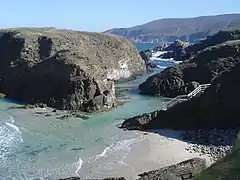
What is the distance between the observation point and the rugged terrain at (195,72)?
2486 inches

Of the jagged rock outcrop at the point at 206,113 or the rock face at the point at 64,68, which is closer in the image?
the jagged rock outcrop at the point at 206,113

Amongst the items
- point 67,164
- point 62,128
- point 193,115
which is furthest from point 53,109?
point 67,164

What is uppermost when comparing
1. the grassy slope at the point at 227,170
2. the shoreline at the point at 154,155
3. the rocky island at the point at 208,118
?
the grassy slope at the point at 227,170

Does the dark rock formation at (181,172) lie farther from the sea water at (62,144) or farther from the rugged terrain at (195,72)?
the rugged terrain at (195,72)

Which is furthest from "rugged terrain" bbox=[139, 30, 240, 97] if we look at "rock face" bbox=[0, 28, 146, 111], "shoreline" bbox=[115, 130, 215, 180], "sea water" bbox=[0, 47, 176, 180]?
"shoreline" bbox=[115, 130, 215, 180]

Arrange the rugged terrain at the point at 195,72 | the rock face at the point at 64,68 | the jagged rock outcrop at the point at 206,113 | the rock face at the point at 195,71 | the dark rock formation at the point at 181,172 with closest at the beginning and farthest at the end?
the dark rock formation at the point at 181,172 < the jagged rock outcrop at the point at 206,113 < the rock face at the point at 64,68 < the rugged terrain at the point at 195,72 < the rock face at the point at 195,71

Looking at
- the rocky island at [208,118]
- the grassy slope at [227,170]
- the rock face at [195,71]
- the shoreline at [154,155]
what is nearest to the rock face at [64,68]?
the rock face at [195,71]

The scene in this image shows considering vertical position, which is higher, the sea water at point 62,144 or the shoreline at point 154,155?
the shoreline at point 154,155

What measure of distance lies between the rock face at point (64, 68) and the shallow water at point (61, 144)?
463 centimetres

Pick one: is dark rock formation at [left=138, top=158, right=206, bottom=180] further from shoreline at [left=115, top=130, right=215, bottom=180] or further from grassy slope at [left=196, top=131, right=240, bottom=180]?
grassy slope at [left=196, top=131, right=240, bottom=180]

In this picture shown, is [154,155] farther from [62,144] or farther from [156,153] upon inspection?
[62,144]

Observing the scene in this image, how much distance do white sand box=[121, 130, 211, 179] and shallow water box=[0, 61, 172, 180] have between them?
768 mm

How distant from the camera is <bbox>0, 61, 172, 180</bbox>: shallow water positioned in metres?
28.9

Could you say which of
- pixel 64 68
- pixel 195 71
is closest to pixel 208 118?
pixel 64 68
